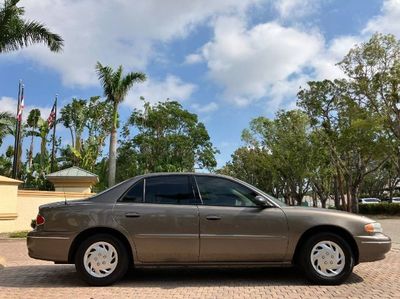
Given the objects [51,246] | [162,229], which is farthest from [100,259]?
[162,229]

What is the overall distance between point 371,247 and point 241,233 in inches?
73.3

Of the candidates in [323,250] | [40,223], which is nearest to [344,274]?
[323,250]

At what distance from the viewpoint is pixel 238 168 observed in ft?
221

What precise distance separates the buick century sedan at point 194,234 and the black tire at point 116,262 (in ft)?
0.04

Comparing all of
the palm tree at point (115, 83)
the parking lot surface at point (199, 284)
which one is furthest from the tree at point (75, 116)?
the parking lot surface at point (199, 284)

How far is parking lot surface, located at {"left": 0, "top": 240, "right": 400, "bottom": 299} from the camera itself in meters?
6.36

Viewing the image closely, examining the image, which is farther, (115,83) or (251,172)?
(251,172)

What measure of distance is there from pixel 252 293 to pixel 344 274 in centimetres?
143

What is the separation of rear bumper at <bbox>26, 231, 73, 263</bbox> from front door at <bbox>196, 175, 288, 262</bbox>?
1845mm

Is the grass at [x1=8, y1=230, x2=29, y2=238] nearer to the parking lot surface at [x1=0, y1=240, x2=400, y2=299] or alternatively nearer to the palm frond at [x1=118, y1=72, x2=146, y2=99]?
the parking lot surface at [x1=0, y1=240, x2=400, y2=299]

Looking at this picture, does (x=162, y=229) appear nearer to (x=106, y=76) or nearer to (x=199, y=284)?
(x=199, y=284)

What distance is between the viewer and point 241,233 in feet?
22.7

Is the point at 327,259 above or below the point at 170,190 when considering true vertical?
below

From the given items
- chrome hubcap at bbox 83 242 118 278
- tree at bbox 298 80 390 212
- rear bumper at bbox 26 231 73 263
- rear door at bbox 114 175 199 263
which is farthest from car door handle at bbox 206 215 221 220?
tree at bbox 298 80 390 212
